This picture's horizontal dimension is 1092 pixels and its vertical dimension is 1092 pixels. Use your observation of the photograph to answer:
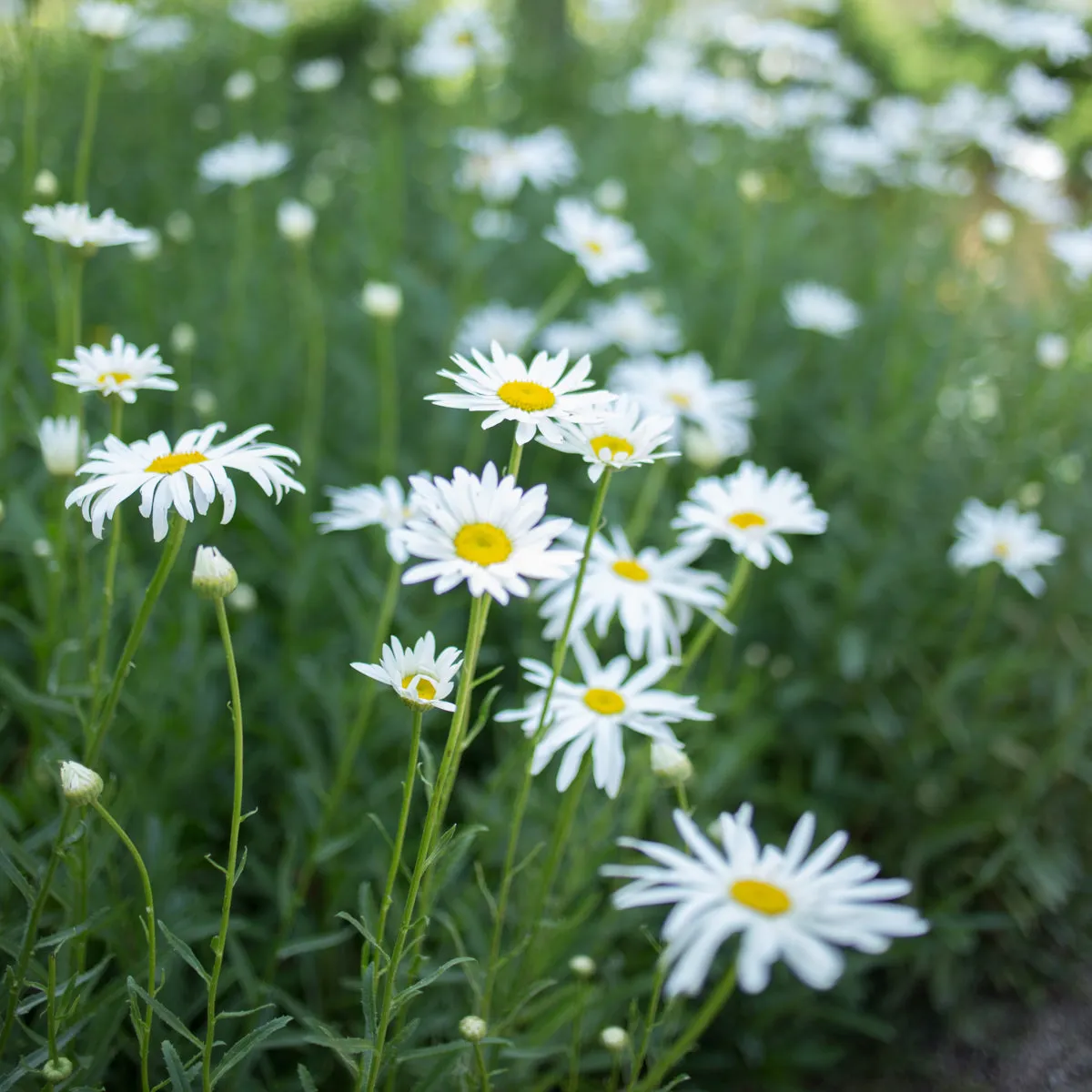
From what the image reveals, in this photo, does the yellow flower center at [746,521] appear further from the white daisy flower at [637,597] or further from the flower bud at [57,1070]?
the flower bud at [57,1070]

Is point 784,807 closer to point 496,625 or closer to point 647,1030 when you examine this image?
point 496,625

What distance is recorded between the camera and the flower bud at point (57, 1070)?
121 cm

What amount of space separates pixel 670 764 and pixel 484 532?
0.40 m

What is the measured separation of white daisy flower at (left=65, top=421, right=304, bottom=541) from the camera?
117cm

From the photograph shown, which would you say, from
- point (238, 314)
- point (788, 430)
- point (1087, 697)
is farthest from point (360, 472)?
point (1087, 697)

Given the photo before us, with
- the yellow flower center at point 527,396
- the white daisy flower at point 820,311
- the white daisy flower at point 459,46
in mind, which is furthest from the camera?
the white daisy flower at point 459,46

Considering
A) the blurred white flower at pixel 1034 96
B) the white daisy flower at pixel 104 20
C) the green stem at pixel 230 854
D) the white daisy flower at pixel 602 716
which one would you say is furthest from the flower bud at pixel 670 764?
the blurred white flower at pixel 1034 96

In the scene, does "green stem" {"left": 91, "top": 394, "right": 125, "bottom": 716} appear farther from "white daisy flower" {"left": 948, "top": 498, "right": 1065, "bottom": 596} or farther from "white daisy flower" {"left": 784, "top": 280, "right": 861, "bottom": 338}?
"white daisy flower" {"left": 784, "top": 280, "right": 861, "bottom": 338}

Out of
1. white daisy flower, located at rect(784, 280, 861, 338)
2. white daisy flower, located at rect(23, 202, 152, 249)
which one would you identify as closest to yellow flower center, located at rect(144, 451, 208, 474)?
white daisy flower, located at rect(23, 202, 152, 249)

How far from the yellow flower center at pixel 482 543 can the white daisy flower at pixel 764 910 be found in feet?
1.10

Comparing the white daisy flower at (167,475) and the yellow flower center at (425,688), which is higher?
the white daisy flower at (167,475)

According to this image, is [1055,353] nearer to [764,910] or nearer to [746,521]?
[746,521]

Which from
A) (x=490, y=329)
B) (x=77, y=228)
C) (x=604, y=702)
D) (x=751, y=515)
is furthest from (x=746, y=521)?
(x=490, y=329)

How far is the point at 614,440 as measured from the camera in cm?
125
